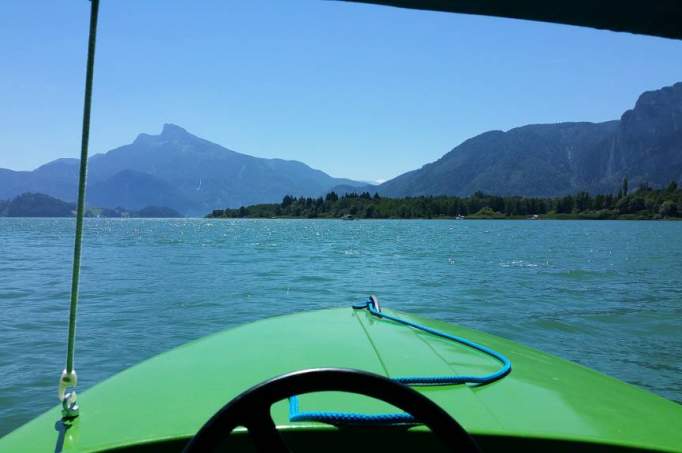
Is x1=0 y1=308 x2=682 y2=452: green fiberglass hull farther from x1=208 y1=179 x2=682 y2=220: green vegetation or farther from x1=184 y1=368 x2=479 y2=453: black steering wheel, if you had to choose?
x1=208 y1=179 x2=682 y2=220: green vegetation

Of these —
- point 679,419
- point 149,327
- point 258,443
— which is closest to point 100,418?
point 258,443

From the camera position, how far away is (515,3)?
188 cm

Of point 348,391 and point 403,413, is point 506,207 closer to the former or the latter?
point 403,413

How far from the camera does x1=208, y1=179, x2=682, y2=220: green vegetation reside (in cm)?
14612

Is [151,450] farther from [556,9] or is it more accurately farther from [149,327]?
[149,327]

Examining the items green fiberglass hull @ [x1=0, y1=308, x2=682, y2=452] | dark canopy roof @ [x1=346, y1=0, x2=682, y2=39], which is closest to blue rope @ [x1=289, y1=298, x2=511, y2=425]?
green fiberglass hull @ [x1=0, y1=308, x2=682, y2=452]

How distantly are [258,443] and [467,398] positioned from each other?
128 cm

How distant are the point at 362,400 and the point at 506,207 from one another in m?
173

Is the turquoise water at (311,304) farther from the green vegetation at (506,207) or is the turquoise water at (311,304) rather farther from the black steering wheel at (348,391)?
the green vegetation at (506,207)

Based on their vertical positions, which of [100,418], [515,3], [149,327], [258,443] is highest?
[515,3]

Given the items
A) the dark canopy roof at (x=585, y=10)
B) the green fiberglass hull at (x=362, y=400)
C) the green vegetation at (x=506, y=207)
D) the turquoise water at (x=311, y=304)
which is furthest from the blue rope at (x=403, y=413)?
the green vegetation at (x=506, y=207)

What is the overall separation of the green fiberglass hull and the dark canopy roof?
1435 millimetres

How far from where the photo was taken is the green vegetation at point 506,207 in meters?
146

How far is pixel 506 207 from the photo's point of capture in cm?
16712
